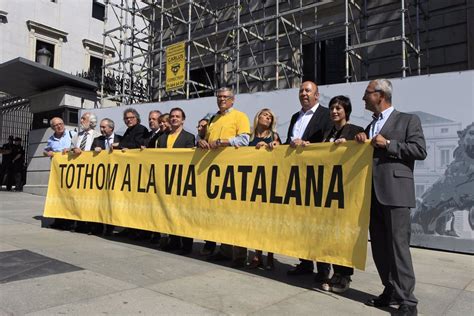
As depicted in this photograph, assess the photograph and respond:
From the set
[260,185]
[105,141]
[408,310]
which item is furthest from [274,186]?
[105,141]

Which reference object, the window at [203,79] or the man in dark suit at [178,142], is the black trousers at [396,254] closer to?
the man in dark suit at [178,142]

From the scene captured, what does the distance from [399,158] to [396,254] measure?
0.77m

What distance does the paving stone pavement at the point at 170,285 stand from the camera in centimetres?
339

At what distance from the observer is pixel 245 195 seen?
15.4 ft

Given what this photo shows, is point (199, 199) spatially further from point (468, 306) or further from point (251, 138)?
point (468, 306)

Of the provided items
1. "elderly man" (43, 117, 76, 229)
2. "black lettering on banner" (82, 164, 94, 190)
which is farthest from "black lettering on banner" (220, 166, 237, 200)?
"elderly man" (43, 117, 76, 229)

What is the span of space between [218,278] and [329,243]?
3.87 feet

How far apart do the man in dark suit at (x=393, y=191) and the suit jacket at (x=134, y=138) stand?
3687 mm

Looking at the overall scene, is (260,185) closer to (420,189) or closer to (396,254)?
(396,254)

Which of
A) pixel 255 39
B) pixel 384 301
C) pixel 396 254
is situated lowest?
pixel 384 301

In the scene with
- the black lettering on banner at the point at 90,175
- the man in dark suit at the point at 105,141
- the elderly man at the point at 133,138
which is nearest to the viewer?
the elderly man at the point at 133,138

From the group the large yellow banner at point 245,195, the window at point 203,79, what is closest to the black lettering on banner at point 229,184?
the large yellow banner at point 245,195

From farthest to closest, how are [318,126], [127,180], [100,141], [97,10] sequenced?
[97,10] → [100,141] → [127,180] → [318,126]

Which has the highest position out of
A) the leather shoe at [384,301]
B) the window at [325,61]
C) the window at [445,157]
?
the window at [325,61]
